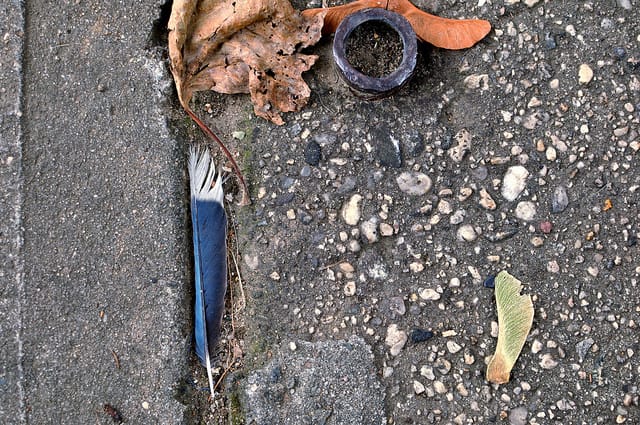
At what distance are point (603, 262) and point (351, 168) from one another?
904mm

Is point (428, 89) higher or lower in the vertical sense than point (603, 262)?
higher

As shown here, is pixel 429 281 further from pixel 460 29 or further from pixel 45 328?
pixel 45 328

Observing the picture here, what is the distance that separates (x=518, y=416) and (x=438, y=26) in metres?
1.35

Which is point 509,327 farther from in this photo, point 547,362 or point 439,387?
point 439,387

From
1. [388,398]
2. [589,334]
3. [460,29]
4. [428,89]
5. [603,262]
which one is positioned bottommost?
[388,398]

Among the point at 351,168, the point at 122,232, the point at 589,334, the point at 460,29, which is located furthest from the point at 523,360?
the point at 122,232

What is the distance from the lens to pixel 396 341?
212 centimetres

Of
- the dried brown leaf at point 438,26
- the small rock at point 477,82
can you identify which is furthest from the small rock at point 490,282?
the dried brown leaf at point 438,26

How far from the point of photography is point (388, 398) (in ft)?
6.88

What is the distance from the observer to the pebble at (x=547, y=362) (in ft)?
6.83

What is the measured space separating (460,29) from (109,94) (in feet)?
4.10

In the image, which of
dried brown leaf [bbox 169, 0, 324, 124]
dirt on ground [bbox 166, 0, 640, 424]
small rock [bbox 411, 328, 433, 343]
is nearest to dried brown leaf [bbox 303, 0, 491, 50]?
dirt on ground [bbox 166, 0, 640, 424]

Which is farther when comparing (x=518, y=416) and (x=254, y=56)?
A: (x=254, y=56)

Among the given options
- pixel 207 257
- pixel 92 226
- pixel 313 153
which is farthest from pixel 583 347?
pixel 92 226
